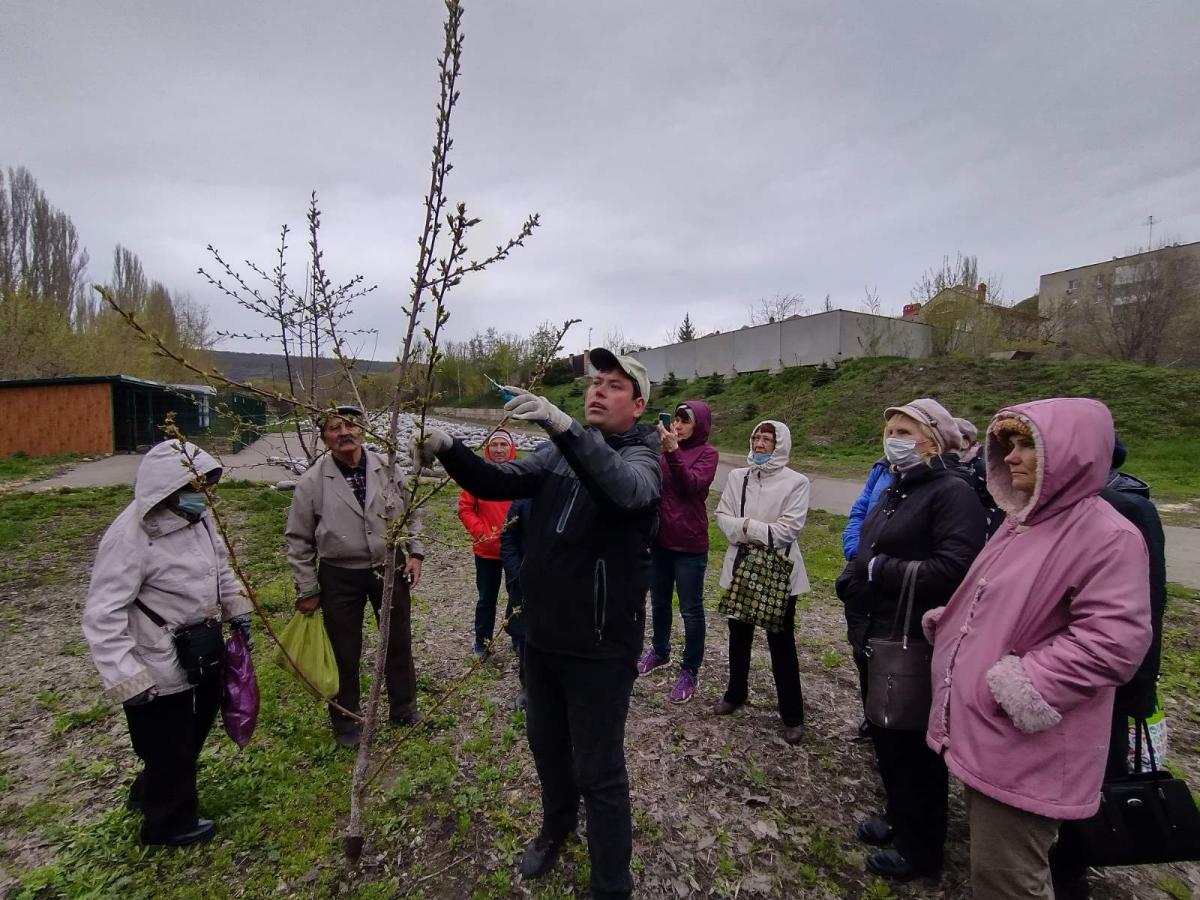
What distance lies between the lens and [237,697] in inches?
108

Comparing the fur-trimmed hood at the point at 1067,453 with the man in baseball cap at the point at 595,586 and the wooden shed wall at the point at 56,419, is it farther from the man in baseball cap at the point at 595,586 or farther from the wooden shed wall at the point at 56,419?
the wooden shed wall at the point at 56,419

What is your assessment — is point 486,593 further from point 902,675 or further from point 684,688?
point 902,675

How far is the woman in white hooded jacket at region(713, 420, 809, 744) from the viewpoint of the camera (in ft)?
11.3

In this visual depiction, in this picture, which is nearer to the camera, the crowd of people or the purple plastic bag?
the crowd of people

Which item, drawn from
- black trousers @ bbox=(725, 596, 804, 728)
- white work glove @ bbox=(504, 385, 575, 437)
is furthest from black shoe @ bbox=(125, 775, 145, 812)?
black trousers @ bbox=(725, 596, 804, 728)

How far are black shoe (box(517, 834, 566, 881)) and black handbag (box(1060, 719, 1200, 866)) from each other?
82.5 inches

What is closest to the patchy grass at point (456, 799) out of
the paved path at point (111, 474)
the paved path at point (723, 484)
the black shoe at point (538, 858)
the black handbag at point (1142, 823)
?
the black shoe at point (538, 858)

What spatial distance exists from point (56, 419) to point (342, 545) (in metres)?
21.0

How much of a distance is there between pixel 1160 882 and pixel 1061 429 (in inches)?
92.3

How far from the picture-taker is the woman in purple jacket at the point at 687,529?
3814 mm

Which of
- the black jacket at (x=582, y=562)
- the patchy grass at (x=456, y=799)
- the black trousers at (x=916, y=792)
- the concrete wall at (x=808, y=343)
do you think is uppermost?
the concrete wall at (x=808, y=343)

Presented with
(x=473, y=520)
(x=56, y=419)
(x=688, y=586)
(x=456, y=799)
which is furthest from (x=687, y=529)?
(x=56, y=419)

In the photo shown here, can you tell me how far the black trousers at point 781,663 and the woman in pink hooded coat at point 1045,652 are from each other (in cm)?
146

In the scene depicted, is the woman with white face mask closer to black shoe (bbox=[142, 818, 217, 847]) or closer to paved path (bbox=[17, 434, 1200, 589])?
black shoe (bbox=[142, 818, 217, 847])
